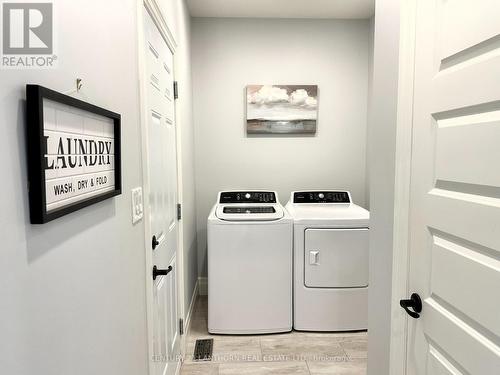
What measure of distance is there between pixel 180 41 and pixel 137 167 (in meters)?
1.48

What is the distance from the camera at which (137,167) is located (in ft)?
4.14

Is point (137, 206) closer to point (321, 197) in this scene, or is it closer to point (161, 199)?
point (161, 199)

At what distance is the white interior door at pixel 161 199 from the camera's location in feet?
4.94

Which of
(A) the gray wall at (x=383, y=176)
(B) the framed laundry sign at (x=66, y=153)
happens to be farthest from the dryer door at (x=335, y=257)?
(B) the framed laundry sign at (x=66, y=153)

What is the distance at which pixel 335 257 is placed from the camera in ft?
8.61

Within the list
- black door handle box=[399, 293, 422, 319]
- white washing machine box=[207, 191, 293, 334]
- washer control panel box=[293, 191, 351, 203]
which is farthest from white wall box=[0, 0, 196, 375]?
washer control panel box=[293, 191, 351, 203]

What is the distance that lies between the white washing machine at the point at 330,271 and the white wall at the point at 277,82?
797 mm

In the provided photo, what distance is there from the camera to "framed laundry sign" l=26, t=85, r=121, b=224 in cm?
59

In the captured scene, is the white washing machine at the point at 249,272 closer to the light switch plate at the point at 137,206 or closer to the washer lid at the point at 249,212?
the washer lid at the point at 249,212

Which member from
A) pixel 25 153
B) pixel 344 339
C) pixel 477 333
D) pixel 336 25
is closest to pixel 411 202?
pixel 477 333

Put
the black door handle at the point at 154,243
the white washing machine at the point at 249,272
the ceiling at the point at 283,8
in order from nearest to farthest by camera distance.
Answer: the black door handle at the point at 154,243 < the white washing machine at the point at 249,272 < the ceiling at the point at 283,8

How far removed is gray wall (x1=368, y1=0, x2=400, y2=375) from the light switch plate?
96cm

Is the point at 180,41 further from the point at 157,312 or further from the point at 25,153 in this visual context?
the point at 25,153

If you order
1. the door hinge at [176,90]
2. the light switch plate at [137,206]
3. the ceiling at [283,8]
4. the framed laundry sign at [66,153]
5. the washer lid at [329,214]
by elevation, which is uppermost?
the ceiling at [283,8]
